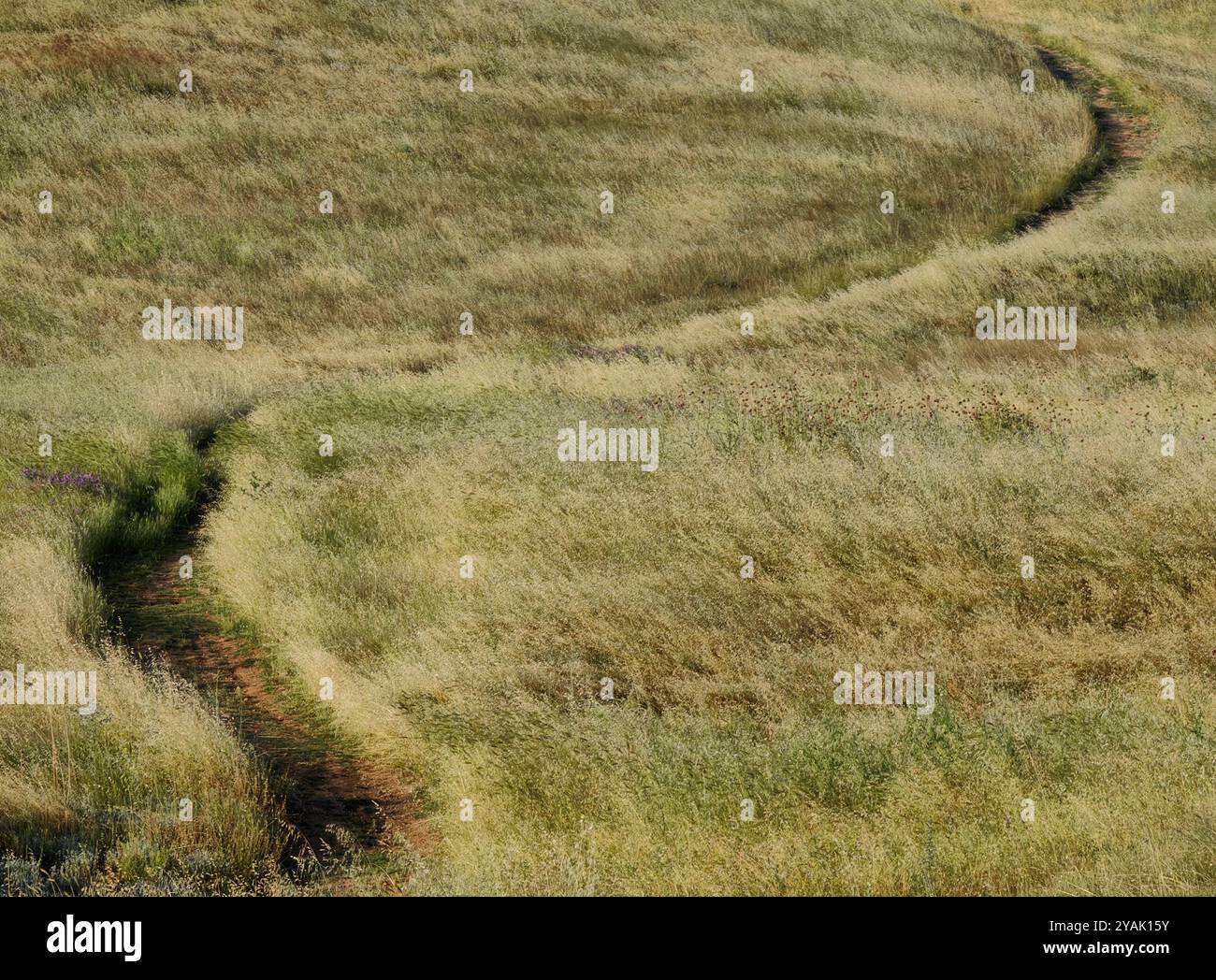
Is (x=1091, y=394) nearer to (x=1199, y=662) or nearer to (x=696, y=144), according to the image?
(x=1199, y=662)

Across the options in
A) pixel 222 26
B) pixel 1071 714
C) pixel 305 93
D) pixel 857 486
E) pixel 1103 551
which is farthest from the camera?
pixel 222 26

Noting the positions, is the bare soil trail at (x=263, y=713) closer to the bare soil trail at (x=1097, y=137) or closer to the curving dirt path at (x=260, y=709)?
the curving dirt path at (x=260, y=709)

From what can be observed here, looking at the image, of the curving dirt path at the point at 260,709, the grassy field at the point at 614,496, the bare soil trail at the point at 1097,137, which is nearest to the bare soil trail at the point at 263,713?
the curving dirt path at the point at 260,709

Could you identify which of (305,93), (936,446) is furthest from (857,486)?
(305,93)

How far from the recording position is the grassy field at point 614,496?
5648mm

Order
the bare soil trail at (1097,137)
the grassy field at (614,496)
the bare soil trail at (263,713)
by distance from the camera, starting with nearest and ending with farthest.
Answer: the grassy field at (614,496)
the bare soil trail at (263,713)
the bare soil trail at (1097,137)

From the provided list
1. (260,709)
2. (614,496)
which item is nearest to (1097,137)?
(614,496)

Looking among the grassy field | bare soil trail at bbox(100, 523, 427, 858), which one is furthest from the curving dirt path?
the grassy field

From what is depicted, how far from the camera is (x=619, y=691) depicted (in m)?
6.98

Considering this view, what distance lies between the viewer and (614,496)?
31.4ft

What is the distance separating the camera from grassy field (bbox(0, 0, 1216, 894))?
565 centimetres

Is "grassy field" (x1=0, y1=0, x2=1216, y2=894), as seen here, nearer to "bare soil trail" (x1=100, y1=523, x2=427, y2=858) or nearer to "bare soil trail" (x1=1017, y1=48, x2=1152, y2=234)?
"bare soil trail" (x1=100, y1=523, x2=427, y2=858)

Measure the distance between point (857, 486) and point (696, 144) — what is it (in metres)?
24.4

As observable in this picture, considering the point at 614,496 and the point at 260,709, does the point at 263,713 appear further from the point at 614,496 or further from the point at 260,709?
the point at 614,496
